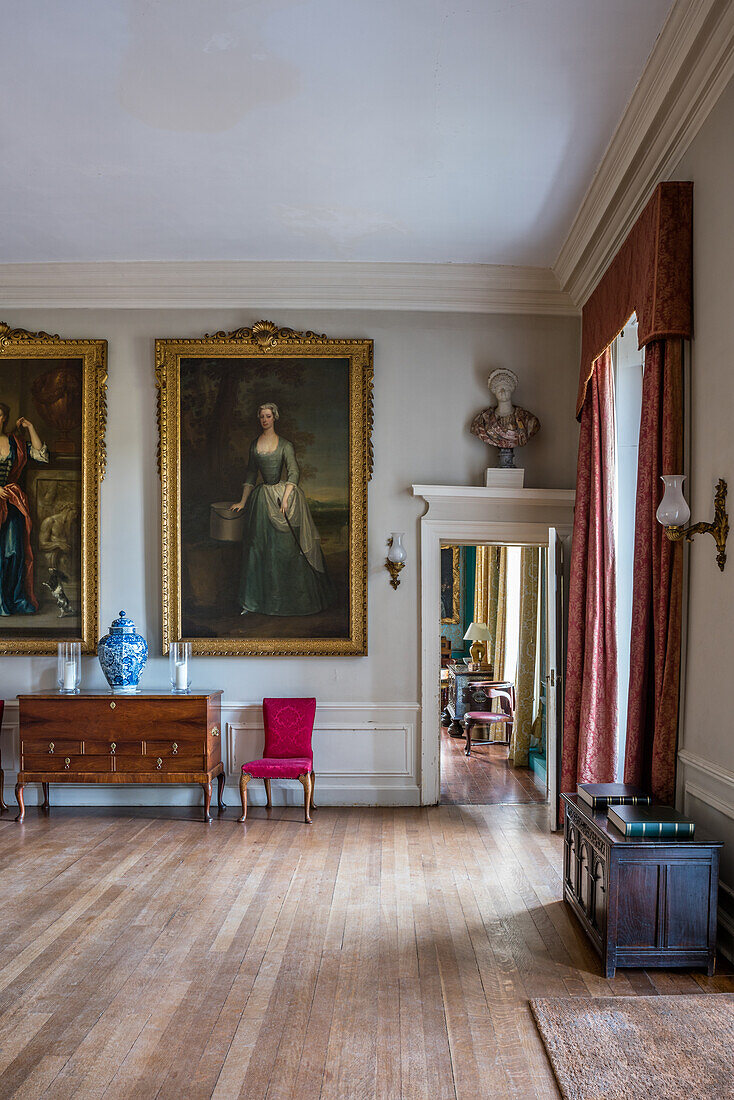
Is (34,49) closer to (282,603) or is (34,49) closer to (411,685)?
(282,603)

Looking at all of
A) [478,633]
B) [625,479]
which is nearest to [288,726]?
[625,479]

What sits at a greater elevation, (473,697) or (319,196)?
(319,196)

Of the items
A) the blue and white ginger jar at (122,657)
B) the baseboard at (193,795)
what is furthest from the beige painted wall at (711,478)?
the blue and white ginger jar at (122,657)

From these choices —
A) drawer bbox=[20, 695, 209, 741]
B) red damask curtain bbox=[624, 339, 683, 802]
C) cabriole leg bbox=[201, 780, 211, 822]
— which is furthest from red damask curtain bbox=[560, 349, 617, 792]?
drawer bbox=[20, 695, 209, 741]

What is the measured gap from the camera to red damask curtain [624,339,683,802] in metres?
4.34

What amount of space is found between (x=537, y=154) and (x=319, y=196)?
1.50 m

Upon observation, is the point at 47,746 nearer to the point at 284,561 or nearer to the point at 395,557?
the point at 284,561

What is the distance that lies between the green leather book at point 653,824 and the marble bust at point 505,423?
369 cm

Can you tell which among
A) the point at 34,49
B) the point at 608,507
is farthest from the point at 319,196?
the point at 608,507

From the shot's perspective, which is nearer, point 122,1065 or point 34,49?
point 122,1065

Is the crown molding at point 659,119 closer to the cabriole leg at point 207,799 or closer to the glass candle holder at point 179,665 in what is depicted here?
the glass candle holder at point 179,665

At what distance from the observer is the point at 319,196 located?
229 inches

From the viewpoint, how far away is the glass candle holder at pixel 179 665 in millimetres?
6871

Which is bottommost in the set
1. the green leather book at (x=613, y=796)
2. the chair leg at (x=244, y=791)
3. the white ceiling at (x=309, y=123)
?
the chair leg at (x=244, y=791)
